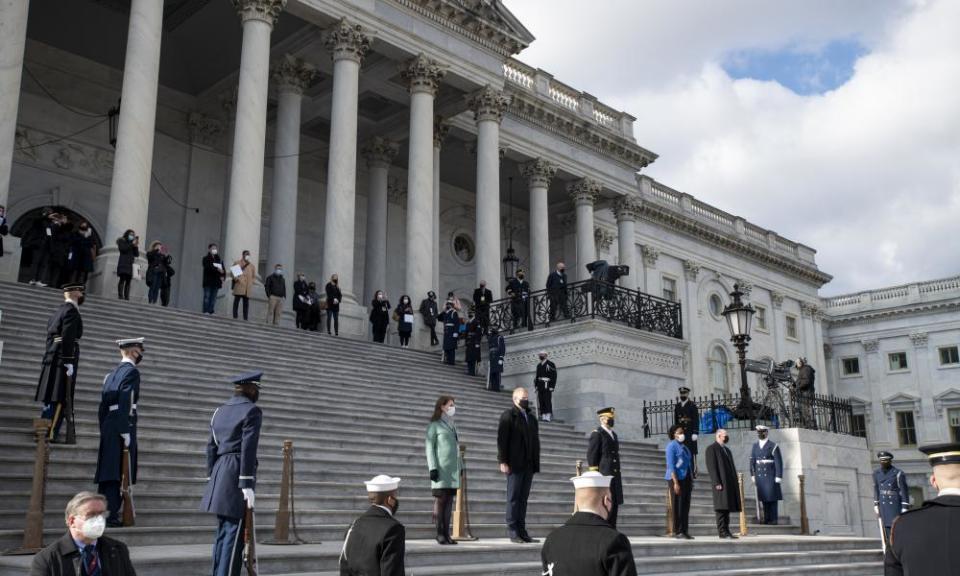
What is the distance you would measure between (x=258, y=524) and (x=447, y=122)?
22498 mm

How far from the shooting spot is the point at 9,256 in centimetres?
1847

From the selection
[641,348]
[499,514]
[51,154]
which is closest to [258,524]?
[499,514]

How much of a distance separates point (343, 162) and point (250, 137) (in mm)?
2772

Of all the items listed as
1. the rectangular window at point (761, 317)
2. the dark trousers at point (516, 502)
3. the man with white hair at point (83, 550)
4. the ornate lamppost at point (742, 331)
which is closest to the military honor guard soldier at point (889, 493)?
the ornate lamppost at point (742, 331)

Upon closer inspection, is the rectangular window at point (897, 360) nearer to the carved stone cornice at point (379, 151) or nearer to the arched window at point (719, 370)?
the arched window at point (719, 370)

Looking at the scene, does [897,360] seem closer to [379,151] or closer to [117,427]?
[379,151]

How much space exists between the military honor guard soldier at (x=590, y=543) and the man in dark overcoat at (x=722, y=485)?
412 inches

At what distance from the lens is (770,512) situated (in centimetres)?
1691

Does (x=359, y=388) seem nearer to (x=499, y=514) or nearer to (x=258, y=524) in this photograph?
(x=499, y=514)

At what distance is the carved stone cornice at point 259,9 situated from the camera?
74.9ft

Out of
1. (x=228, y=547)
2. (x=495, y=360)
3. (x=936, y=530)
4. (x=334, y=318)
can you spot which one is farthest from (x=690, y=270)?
(x=936, y=530)

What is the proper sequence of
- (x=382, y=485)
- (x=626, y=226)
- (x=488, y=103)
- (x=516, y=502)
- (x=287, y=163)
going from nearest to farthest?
(x=382, y=485) → (x=516, y=502) → (x=287, y=163) → (x=488, y=103) → (x=626, y=226)

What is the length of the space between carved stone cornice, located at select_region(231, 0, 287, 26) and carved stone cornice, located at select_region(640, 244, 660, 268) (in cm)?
2498

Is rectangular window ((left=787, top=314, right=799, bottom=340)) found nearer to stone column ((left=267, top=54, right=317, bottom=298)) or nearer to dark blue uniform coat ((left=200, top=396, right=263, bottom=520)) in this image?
stone column ((left=267, top=54, right=317, bottom=298))
